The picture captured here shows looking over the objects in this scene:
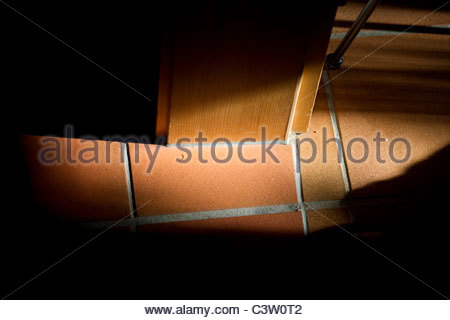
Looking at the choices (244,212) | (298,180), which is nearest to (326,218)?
(298,180)

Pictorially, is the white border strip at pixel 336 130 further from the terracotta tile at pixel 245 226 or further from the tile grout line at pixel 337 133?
the terracotta tile at pixel 245 226

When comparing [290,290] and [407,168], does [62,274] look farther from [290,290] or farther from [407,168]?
[407,168]

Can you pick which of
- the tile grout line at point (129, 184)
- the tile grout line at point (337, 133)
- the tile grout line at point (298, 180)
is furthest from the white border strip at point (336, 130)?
the tile grout line at point (129, 184)

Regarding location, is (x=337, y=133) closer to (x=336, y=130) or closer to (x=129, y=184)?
(x=336, y=130)

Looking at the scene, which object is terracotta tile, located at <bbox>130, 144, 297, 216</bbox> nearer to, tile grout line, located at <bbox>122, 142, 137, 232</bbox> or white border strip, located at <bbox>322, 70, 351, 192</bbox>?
tile grout line, located at <bbox>122, 142, 137, 232</bbox>

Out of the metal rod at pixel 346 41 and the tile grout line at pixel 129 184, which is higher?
the metal rod at pixel 346 41

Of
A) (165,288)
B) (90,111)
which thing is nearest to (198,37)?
(90,111)

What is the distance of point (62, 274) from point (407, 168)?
1.11 metres

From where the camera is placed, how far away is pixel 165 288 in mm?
1167

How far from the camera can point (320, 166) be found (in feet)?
4.63

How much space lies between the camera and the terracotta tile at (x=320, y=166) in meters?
1.37

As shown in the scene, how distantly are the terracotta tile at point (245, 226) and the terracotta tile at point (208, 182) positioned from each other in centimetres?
4

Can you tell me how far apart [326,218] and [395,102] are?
0.54 meters

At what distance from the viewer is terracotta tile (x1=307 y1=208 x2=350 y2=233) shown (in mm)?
1306
